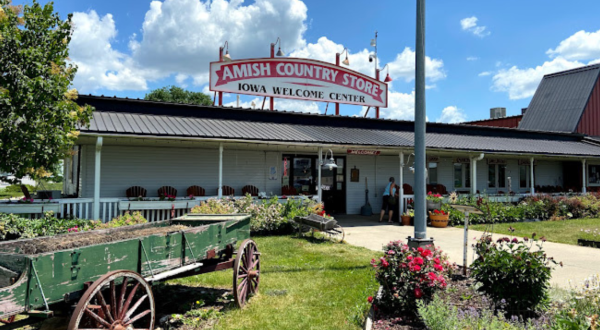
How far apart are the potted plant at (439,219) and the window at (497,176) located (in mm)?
7599

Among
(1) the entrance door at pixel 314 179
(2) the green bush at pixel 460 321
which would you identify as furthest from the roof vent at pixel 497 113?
(2) the green bush at pixel 460 321

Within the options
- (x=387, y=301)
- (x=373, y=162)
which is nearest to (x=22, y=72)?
(x=387, y=301)

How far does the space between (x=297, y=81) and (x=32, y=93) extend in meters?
12.7

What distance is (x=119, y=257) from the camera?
3.87 meters

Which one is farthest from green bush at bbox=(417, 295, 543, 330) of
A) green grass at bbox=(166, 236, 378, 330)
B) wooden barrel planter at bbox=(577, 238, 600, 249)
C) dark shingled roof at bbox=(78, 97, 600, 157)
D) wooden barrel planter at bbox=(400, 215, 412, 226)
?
wooden barrel planter at bbox=(400, 215, 412, 226)

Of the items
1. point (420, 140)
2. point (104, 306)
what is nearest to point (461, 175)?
point (420, 140)

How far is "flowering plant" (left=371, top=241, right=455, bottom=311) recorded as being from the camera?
15.1 feet

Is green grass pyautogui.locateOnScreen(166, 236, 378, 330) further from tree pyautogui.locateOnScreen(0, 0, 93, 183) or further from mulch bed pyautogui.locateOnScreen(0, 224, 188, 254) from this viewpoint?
tree pyautogui.locateOnScreen(0, 0, 93, 183)

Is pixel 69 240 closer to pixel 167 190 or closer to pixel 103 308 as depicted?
pixel 103 308

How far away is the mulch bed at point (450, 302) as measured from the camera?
4434mm

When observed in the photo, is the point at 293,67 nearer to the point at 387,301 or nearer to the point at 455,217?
the point at 455,217

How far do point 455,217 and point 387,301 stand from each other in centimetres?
1150

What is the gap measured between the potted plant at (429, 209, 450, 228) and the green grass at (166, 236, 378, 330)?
5911 millimetres

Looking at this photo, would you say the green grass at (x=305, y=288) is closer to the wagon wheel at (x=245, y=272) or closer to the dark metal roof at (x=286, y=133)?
the wagon wheel at (x=245, y=272)
